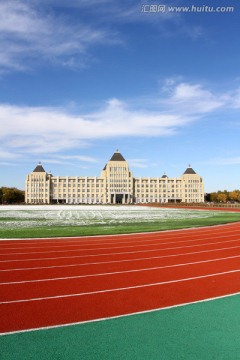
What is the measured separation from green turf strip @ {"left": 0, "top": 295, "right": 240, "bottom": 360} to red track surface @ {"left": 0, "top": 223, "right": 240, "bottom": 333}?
44 cm

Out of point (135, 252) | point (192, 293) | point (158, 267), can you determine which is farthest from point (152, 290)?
point (135, 252)

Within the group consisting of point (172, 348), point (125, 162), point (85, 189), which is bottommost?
point (172, 348)

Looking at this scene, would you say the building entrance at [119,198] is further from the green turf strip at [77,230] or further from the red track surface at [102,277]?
the red track surface at [102,277]

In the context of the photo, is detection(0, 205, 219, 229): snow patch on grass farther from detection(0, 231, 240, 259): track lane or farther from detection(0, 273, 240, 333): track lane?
A: detection(0, 273, 240, 333): track lane

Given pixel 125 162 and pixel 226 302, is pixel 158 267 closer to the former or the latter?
pixel 226 302

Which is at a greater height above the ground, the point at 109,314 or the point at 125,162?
the point at 125,162

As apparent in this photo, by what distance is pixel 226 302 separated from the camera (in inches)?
245

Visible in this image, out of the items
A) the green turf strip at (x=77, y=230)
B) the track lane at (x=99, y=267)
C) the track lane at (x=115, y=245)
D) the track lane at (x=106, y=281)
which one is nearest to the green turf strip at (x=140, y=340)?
the track lane at (x=106, y=281)

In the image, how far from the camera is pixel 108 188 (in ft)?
447

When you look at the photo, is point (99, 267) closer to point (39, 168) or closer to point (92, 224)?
point (92, 224)

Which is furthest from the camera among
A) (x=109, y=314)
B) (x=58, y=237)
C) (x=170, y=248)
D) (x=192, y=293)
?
(x=58, y=237)

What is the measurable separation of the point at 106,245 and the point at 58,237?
133 inches

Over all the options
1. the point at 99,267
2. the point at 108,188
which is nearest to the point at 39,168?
the point at 108,188

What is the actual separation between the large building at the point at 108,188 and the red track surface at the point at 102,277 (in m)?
122
